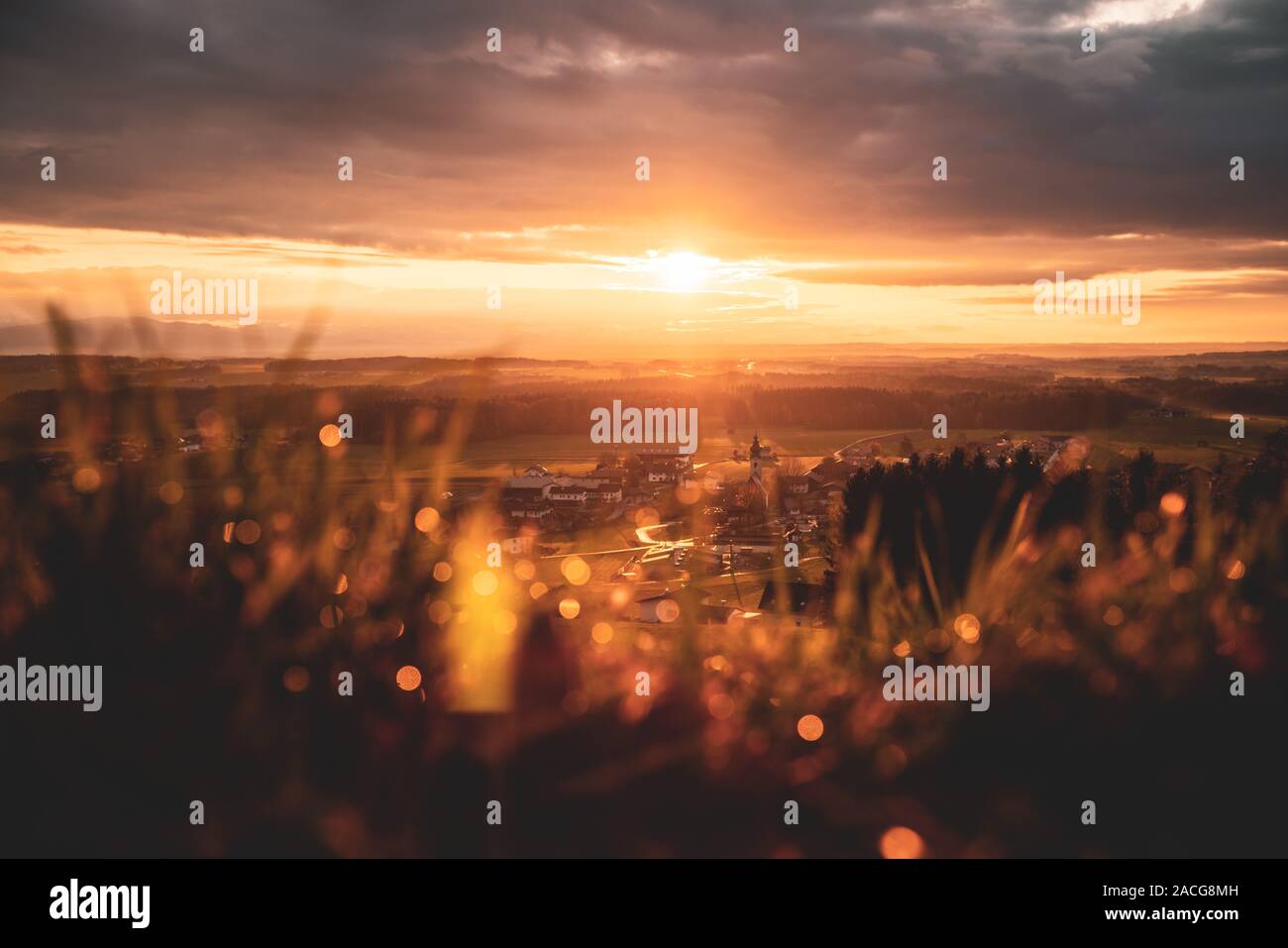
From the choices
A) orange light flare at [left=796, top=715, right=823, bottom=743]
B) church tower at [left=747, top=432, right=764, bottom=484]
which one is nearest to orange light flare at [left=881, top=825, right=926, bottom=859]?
orange light flare at [left=796, top=715, right=823, bottom=743]

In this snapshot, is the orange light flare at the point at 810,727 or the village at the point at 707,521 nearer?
the orange light flare at the point at 810,727

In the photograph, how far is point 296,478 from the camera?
1025cm

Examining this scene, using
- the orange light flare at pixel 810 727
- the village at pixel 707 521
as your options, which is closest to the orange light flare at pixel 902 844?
the orange light flare at pixel 810 727

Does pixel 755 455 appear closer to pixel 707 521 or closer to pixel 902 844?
pixel 707 521

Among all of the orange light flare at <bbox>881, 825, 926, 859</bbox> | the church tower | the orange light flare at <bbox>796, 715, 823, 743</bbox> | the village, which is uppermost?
the church tower

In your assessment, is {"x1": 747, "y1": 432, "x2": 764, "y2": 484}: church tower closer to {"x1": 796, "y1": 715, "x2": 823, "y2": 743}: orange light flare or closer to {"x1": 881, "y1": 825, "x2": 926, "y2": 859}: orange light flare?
{"x1": 796, "y1": 715, "x2": 823, "y2": 743}: orange light flare

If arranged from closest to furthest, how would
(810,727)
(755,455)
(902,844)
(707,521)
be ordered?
(902,844)
(810,727)
(707,521)
(755,455)

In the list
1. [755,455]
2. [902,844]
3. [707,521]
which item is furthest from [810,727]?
[755,455]

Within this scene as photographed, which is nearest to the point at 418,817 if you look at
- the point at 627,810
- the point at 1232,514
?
the point at 627,810

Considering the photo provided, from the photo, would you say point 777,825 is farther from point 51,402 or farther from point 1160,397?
point 1160,397

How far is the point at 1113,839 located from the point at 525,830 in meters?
5.49

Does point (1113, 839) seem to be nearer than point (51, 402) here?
Yes

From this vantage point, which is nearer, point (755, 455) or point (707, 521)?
point (707, 521)

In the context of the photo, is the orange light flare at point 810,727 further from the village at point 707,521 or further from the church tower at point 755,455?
the church tower at point 755,455
